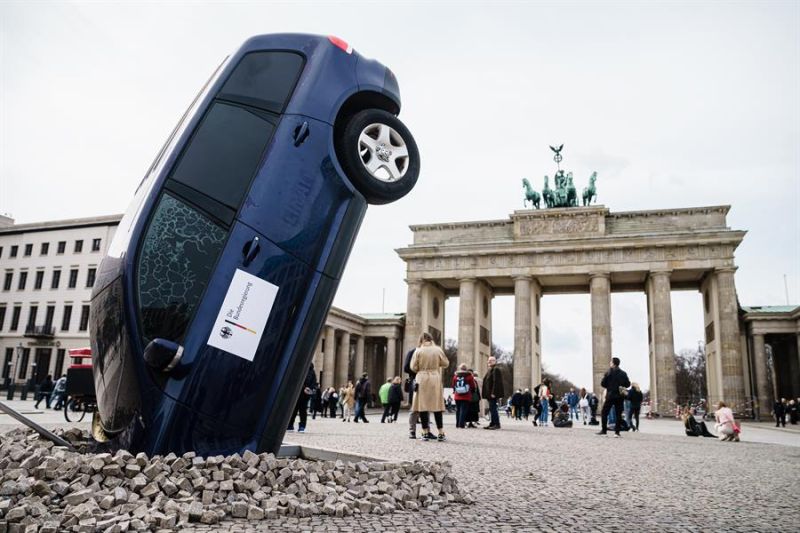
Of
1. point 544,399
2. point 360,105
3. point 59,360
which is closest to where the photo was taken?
point 360,105

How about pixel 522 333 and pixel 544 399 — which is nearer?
pixel 544 399

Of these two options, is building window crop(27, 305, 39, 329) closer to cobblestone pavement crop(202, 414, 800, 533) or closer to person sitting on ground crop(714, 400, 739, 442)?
cobblestone pavement crop(202, 414, 800, 533)

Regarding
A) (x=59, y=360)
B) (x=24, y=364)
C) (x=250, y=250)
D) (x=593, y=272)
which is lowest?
(x=250, y=250)

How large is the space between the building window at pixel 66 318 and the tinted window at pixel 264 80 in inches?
2256

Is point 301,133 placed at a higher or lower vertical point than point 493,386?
higher

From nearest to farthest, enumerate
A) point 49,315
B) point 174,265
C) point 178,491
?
1. point 178,491
2. point 174,265
3. point 49,315

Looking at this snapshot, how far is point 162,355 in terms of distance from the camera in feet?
13.6

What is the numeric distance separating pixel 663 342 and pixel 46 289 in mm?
54467

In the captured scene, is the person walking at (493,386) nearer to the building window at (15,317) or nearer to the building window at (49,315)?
the building window at (49,315)

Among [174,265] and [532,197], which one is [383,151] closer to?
[174,265]

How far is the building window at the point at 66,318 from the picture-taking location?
54.1m

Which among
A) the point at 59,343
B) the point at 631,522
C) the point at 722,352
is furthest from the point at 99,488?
the point at 59,343

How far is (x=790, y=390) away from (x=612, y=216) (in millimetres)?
22087

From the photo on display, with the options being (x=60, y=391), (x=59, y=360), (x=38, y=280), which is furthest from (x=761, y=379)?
(x=38, y=280)
